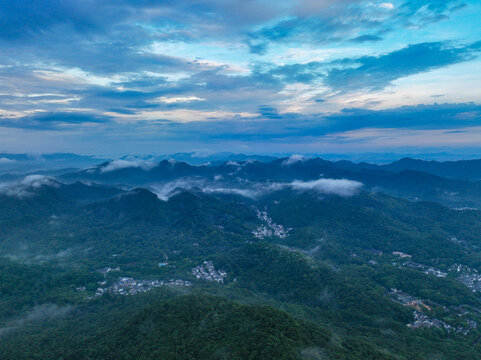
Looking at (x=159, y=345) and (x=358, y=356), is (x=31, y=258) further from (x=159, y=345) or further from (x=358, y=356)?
(x=358, y=356)

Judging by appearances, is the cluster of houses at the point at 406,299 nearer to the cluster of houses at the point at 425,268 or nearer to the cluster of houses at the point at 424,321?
the cluster of houses at the point at 424,321

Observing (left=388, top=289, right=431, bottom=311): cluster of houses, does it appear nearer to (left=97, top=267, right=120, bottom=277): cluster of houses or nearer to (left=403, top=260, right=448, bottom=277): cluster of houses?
(left=403, top=260, right=448, bottom=277): cluster of houses

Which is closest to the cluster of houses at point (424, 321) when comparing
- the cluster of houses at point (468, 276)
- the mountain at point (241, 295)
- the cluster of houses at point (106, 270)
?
the mountain at point (241, 295)

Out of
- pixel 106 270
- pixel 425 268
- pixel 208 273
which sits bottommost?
pixel 208 273

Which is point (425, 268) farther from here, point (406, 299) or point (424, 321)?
point (424, 321)

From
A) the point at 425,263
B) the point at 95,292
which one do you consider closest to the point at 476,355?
the point at 425,263

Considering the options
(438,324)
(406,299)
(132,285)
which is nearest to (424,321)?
(438,324)

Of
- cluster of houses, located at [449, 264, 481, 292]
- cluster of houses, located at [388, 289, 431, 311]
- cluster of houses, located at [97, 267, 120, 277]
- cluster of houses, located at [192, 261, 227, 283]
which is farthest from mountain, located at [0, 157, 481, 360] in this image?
cluster of houses, located at [192, 261, 227, 283]
